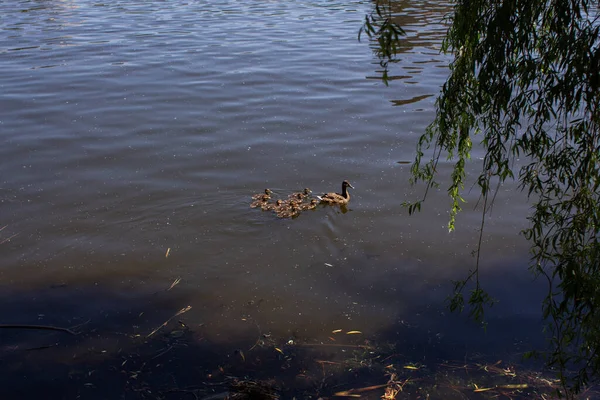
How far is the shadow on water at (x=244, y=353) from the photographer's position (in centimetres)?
645

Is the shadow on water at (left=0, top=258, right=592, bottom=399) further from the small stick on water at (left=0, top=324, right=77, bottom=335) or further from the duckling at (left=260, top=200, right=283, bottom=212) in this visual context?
the duckling at (left=260, top=200, right=283, bottom=212)

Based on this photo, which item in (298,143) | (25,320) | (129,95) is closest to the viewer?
(25,320)

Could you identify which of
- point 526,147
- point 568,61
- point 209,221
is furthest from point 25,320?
point 568,61

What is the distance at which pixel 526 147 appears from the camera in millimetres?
5094

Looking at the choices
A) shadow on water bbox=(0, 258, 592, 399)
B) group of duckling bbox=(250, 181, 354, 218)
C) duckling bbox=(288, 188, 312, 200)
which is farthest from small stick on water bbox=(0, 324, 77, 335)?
duckling bbox=(288, 188, 312, 200)

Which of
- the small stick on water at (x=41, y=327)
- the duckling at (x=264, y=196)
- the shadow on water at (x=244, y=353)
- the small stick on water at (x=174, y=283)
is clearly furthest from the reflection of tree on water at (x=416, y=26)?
the small stick on water at (x=41, y=327)

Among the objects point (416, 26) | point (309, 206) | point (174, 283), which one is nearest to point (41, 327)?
point (174, 283)

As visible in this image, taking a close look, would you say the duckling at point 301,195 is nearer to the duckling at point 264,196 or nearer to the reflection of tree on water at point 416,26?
the duckling at point 264,196

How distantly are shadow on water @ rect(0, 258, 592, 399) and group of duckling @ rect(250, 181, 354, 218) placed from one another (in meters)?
2.26

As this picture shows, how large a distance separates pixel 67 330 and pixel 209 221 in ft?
10.1

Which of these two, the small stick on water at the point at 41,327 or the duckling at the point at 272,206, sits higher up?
the small stick on water at the point at 41,327

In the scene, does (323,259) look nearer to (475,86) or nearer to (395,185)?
(395,185)

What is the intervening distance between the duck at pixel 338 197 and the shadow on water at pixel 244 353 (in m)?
2.27

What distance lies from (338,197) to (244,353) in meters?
3.67
